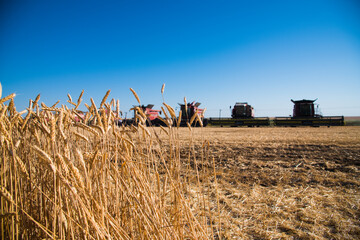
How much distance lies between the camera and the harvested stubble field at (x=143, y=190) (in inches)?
36.3

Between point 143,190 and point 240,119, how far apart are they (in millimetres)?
20012

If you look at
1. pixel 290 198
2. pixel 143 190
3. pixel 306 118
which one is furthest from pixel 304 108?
pixel 143 190

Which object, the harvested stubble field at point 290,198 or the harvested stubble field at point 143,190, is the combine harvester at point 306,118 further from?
the harvested stubble field at point 143,190

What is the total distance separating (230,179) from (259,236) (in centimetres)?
154

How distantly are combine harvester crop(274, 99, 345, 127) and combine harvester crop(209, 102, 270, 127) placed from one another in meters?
1.83

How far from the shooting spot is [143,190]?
1.06 metres

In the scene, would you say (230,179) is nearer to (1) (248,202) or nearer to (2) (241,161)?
(1) (248,202)

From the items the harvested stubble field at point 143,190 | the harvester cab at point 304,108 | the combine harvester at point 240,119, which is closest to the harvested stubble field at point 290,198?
the harvested stubble field at point 143,190

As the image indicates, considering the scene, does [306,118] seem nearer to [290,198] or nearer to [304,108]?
[304,108]

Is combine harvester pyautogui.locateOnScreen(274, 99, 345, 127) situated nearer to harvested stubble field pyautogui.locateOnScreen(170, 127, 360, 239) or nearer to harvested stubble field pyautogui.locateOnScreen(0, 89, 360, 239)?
harvested stubble field pyautogui.locateOnScreen(170, 127, 360, 239)

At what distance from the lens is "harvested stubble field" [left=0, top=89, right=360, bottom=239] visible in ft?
3.03

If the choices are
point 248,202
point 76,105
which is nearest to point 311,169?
point 248,202

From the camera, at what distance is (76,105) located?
1401 mm

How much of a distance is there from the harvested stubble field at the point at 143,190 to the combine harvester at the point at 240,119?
1558 centimetres
